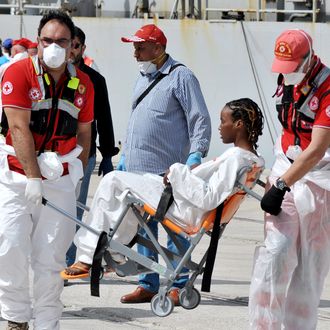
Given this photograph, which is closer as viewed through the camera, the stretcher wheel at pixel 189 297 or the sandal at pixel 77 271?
the sandal at pixel 77 271

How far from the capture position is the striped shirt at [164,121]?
795 centimetres

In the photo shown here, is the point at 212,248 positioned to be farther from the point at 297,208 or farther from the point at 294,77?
the point at 294,77

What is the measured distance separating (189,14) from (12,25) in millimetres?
3162

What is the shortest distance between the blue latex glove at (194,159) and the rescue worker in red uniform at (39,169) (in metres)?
1.00

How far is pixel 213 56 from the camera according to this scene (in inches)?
737

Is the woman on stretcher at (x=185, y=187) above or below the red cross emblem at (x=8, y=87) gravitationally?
below

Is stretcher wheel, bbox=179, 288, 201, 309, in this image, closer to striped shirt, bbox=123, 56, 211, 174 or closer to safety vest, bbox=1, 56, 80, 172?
safety vest, bbox=1, 56, 80, 172

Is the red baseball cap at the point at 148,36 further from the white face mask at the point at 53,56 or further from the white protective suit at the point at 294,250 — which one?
Answer: the white protective suit at the point at 294,250

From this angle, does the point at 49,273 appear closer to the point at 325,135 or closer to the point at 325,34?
the point at 325,135

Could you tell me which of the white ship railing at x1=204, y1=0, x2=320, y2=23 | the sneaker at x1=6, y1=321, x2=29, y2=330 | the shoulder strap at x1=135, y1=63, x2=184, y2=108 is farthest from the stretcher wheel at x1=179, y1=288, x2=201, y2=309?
the white ship railing at x1=204, y1=0, x2=320, y2=23

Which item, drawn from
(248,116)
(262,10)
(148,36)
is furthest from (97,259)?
(262,10)

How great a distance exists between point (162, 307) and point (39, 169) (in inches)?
40.8

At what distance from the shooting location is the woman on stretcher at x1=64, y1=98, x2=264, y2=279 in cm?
654

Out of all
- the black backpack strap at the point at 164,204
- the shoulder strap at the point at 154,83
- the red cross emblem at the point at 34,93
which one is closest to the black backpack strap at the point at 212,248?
the black backpack strap at the point at 164,204
